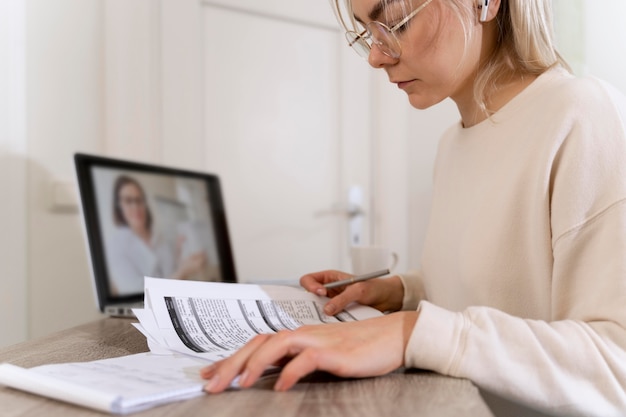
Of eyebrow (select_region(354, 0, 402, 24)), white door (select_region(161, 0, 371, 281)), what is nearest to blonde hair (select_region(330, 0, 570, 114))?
eyebrow (select_region(354, 0, 402, 24))

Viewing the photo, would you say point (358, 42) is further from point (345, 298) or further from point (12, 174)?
point (12, 174)

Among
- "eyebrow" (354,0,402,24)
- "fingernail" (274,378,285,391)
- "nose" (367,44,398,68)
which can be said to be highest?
"eyebrow" (354,0,402,24)

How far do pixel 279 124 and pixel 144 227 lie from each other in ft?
2.37

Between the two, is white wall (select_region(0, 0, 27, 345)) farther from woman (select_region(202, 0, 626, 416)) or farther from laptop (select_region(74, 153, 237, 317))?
woman (select_region(202, 0, 626, 416))

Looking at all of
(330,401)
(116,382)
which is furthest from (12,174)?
(330,401)

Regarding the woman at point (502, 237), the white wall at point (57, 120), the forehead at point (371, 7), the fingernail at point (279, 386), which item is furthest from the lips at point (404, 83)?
the white wall at point (57, 120)

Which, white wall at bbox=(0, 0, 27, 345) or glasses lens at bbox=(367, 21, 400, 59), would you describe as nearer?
glasses lens at bbox=(367, 21, 400, 59)

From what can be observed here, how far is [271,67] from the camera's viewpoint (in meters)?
2.12

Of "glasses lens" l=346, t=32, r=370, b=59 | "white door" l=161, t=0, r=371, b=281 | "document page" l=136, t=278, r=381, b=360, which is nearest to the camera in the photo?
"document page" l=136, t=278, r=381, b=360

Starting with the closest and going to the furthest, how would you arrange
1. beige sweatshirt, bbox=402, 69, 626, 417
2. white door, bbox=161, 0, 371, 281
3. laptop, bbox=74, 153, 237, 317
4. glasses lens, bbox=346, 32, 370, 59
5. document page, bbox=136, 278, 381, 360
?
beige sweatshirt, bbox=402, 69, 626, 417, document page, bbox=136, 278, 381, 360, glasses lens, bbox=346, 32, 370, 59, laptop, bbox=74, 153, 237, 317, white door, bbox=161, 0, 371, 281

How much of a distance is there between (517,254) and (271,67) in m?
1.49

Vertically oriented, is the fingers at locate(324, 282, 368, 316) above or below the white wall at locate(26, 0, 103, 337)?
below

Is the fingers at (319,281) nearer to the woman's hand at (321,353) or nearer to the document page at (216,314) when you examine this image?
the document page at (216,314)

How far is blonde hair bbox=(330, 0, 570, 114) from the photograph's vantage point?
86 cm
